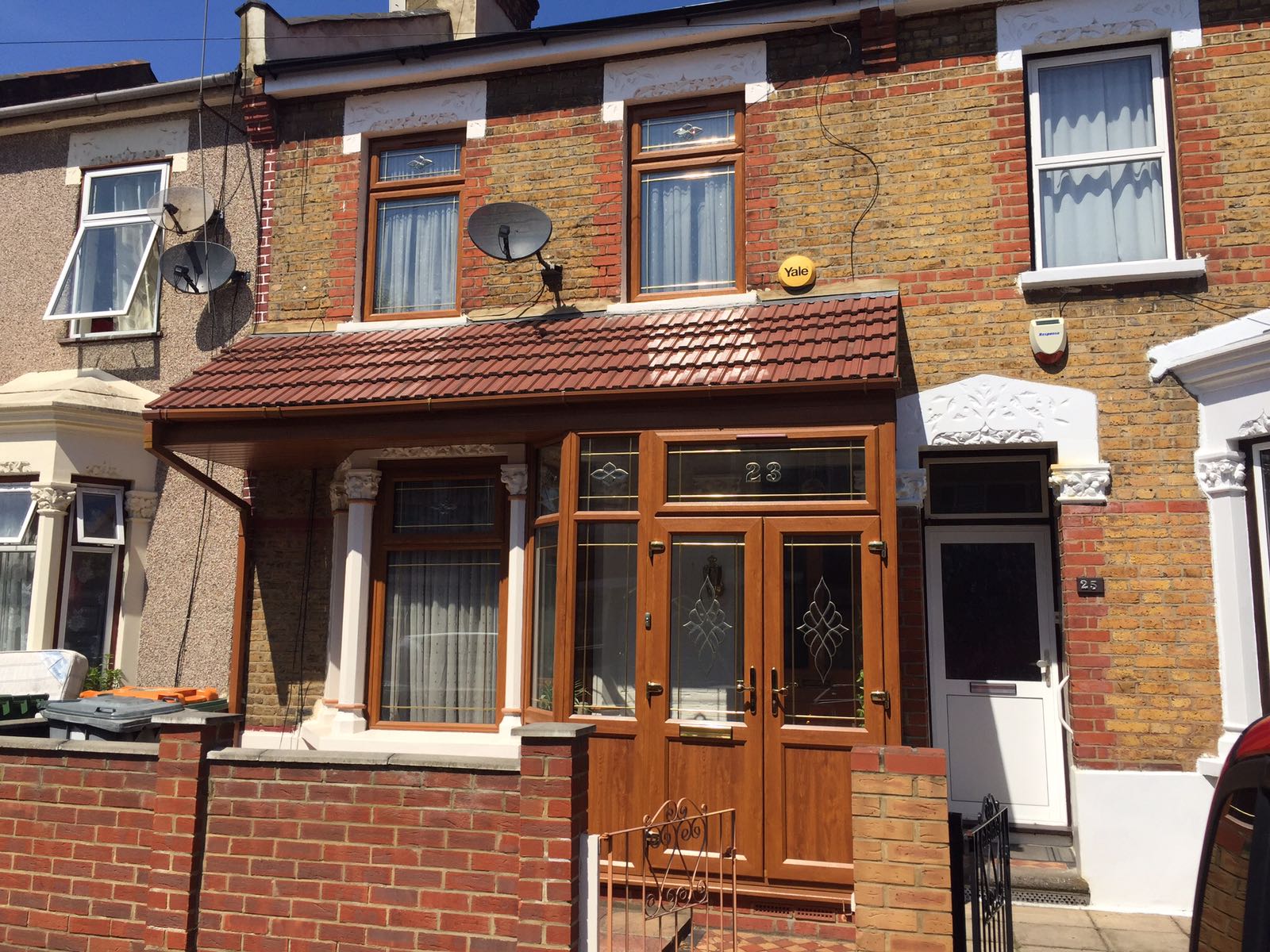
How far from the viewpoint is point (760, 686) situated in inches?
253

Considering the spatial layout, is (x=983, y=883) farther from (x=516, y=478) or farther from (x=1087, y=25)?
(x=1087, y=25)

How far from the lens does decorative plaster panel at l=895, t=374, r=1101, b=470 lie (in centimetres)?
694

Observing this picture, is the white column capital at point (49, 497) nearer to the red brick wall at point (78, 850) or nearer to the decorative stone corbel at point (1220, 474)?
the red brick wall at point (78, 850)

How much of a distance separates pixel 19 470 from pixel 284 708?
3331 mm

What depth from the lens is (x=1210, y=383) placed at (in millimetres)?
6652

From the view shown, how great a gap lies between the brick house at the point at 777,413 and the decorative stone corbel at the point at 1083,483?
18mm

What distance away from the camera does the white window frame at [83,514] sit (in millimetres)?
9141

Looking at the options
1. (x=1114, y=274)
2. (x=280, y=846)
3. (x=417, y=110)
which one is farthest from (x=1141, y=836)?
(x=417, y=110)

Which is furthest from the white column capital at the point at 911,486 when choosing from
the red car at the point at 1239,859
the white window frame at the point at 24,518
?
the white window frame at the point at 24,518

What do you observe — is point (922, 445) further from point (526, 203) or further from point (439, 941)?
point (439, 941)

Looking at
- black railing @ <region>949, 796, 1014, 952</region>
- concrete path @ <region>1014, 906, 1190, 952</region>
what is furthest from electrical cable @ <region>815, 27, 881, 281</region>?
concrete path @ <region>1014, 906, 1190, 952</region>

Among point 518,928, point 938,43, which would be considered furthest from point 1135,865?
point 938,43

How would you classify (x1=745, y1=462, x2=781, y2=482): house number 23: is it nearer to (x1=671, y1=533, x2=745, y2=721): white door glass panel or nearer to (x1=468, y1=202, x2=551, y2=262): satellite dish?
(x1=671, y1=533, x2=745, y2=721): white door glass panel

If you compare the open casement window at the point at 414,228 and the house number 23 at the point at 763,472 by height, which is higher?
the open casement window at the point at 414,228
